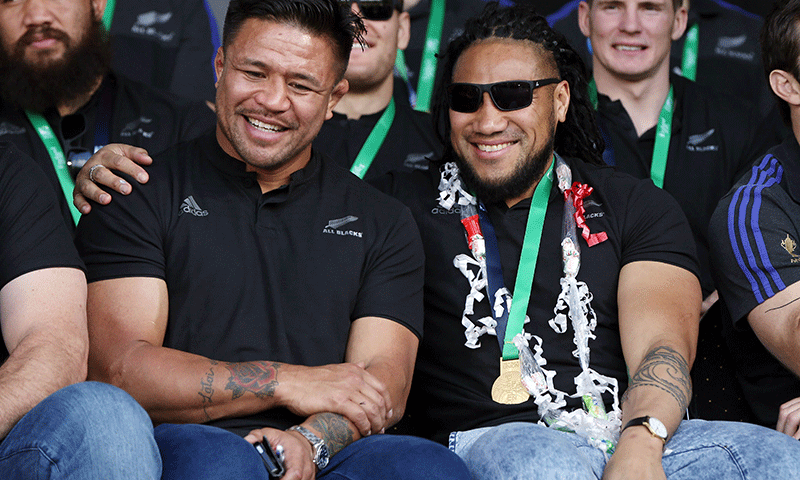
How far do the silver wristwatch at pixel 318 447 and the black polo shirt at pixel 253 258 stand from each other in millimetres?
169

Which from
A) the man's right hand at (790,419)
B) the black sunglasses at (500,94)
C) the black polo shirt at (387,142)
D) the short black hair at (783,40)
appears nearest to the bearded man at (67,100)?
the black polo shirt at (387,142)

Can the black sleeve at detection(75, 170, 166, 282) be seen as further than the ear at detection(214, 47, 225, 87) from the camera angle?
No

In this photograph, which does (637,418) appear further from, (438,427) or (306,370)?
(306,370)

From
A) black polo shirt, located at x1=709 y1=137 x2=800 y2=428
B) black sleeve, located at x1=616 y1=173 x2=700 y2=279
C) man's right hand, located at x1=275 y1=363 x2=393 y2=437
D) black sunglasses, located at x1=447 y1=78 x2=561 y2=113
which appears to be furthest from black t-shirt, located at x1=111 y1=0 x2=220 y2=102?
black polo shirt, located at x1=709 y1=137 x2=800 y2=428

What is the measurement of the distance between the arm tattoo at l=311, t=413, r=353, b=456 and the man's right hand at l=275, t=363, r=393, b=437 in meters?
0.02

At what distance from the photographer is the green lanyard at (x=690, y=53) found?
13.8 ft

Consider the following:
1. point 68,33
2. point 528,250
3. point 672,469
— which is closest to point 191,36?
point 68,33

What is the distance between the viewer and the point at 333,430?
204 cm

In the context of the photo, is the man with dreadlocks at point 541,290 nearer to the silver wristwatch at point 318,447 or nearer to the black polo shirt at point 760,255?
the black polo shirt at point 760,255

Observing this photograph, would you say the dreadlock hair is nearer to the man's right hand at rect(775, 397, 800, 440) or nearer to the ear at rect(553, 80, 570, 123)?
the ear at rect(553, 80, 570, 123)

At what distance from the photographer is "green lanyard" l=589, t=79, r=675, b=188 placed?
3355 millimetres

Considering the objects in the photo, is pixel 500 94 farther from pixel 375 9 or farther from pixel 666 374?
pixel 375 9

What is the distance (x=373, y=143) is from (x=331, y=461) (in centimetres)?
164

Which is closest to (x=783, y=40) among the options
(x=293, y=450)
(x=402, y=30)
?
(x=402, y=30)
